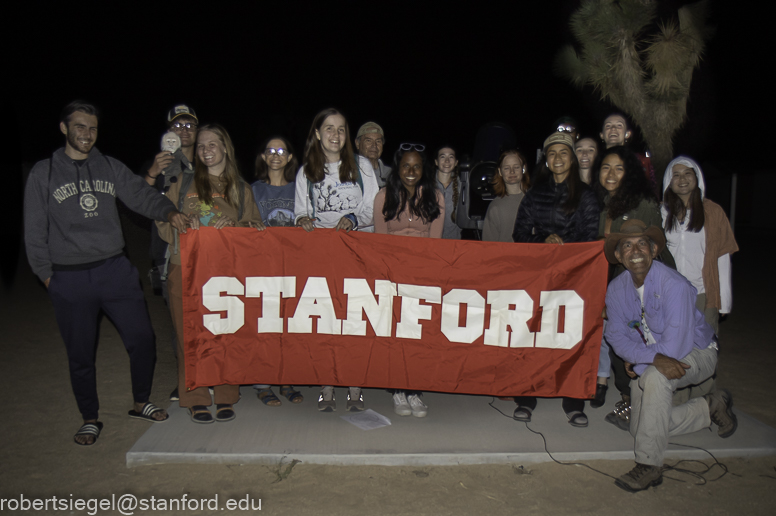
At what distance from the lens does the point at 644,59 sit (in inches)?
491

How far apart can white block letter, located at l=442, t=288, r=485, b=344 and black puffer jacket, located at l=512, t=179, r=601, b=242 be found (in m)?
0.63

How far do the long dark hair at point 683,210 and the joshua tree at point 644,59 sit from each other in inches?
280

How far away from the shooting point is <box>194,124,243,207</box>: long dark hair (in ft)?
13.8

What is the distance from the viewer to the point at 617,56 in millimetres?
12133

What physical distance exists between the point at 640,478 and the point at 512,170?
8.29 ft

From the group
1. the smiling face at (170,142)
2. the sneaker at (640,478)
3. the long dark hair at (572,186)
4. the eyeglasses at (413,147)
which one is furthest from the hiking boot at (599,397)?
the smiling face at (170,142)

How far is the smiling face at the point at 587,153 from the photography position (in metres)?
4.88

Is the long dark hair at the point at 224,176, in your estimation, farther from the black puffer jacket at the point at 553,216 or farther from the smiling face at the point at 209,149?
the black puffer jacket at the point at 553,216

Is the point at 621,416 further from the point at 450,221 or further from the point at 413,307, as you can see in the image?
the point at 450,221

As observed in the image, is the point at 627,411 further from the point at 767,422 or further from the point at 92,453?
the point at 92,453

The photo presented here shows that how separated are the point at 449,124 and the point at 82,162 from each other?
29.9m

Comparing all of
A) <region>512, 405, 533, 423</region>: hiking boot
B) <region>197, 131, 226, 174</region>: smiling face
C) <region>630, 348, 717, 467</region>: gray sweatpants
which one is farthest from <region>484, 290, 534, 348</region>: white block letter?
<region>197, 131, 226, 174</region>: smiling face

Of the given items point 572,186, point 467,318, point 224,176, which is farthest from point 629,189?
point 224,176

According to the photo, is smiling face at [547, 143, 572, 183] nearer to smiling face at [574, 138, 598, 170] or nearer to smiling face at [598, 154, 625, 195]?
smiling face at [598, 154, 625, 195]
